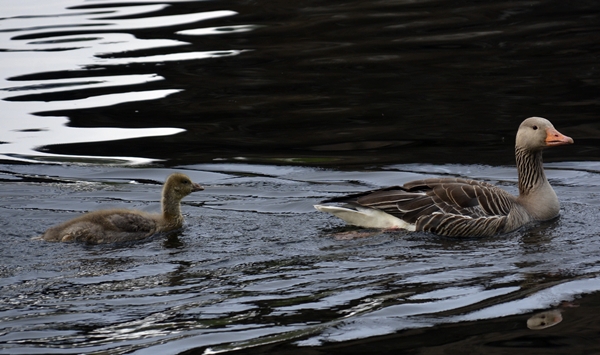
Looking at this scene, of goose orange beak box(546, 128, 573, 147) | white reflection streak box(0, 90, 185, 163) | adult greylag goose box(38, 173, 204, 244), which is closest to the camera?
adult greylag goose box(38, 173, 204, 244)

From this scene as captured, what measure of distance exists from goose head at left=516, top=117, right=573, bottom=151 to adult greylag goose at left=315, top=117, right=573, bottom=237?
0.04ft

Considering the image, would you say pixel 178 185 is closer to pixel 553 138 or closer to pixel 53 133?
pixel 553 138

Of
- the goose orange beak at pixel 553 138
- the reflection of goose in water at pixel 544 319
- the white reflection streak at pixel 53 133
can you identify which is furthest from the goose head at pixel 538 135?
the white reflection streak at pixel 53 133

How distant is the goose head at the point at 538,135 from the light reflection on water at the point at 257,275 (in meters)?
0.93

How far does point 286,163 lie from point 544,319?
7.12 meters

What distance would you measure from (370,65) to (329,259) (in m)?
10.9

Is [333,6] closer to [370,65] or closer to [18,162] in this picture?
[370,65]

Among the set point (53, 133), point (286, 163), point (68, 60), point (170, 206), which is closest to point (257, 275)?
point (170, 206)

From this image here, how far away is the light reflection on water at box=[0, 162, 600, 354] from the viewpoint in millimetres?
7871

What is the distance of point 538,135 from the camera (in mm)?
12023

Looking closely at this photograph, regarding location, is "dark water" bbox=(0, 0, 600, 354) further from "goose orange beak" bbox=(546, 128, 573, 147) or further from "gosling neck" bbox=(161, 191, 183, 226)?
"goose orange beak" bbox=(546, 128, 573, 147)

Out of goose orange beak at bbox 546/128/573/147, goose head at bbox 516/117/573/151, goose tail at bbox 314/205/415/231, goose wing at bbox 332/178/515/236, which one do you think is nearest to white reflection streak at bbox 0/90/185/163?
goose tail at bbox 314/205/415/231

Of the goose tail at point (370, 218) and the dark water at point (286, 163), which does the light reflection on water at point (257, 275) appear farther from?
the goose tail at point (370, 218)

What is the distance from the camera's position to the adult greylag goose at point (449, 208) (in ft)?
37.5
